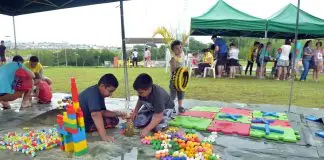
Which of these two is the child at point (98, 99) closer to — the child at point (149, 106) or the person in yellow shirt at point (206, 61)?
the child at point (149, 106)

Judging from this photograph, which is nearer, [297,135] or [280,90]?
[297,135]

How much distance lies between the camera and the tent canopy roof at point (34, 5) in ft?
21.4

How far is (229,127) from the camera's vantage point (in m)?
4.43

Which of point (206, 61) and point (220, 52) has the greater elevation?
point (220, 52)

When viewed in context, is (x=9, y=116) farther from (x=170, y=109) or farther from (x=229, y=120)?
(x=229, y=120)

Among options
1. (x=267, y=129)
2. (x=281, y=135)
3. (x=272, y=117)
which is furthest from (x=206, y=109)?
(x=281, y=135)

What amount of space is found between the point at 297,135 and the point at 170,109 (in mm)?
1944

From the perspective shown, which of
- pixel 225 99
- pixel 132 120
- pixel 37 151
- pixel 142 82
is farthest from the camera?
pixel 225 99

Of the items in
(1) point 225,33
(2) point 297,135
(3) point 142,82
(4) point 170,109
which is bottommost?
(2) point 297,135

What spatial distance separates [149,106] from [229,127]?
4.29 feet

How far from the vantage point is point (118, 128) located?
14.5 feet

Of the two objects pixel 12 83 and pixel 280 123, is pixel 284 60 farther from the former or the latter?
pixel 12 83

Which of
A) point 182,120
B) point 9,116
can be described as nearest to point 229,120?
point 182,120

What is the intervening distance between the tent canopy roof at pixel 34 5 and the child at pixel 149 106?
2.71 m
